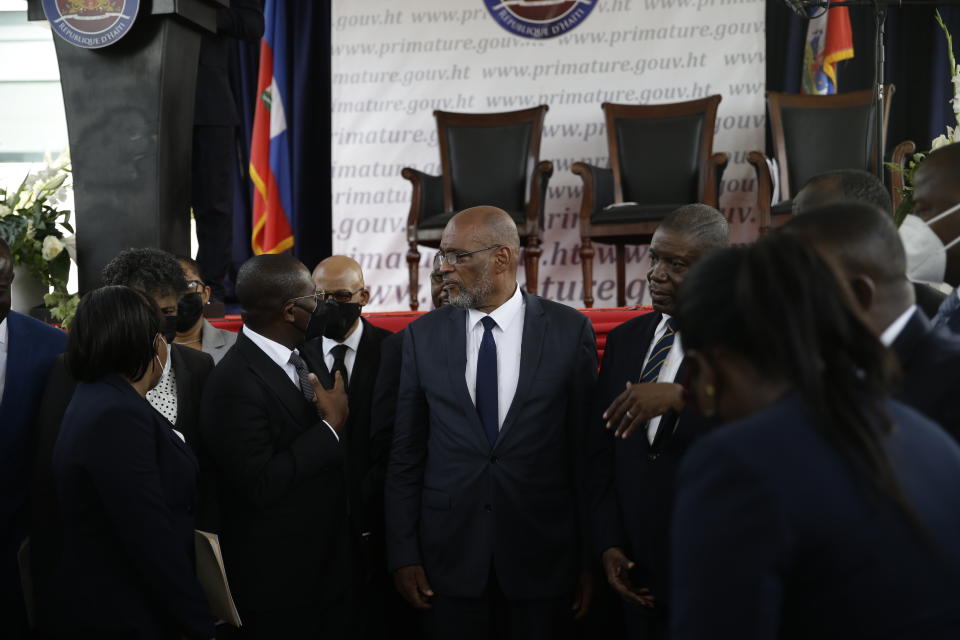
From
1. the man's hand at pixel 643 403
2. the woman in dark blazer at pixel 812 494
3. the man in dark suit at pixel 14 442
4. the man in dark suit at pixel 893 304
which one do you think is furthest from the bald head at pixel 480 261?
the woman in dark blazer at pixel 812 494

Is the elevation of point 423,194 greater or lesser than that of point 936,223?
greater

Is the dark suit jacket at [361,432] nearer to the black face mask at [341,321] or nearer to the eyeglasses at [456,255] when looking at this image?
the black face mask at [341,321]

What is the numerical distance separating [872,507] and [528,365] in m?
1.45

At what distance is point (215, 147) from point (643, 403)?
3.60 m

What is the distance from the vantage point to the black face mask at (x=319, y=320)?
243 cm

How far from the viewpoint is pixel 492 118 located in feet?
18.6

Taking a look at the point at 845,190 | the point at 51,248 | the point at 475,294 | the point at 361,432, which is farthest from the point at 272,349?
the point at 51,248

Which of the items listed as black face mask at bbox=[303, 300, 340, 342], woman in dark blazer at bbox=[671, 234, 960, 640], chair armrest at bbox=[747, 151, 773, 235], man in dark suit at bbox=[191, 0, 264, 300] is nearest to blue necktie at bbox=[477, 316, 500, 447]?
black face mask at bbox=[303, 300, 340, 342]

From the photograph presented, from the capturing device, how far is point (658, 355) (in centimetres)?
210

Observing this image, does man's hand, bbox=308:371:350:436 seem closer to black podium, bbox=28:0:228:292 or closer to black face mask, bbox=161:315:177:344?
black face mask, bbox=161:315:177:344

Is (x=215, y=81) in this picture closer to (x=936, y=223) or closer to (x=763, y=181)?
(x=763, y=181)

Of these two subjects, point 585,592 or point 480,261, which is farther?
point 480,261

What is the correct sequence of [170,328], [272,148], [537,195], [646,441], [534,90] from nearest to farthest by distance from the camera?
[646,441] → [170,328] → [537,195] → [534,90] → [272,148]

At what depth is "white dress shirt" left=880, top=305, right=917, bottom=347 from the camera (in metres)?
1.23
